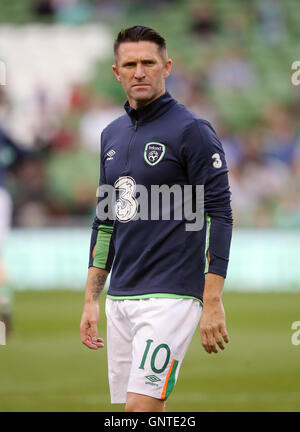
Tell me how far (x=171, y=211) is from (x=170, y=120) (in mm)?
417

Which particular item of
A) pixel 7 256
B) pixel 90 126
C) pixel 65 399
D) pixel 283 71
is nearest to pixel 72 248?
pixel 7 256

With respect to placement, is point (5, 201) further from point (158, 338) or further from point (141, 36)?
point (158, 338)

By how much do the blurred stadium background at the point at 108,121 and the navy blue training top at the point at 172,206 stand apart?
572 centimetres

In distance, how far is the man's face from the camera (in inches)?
165

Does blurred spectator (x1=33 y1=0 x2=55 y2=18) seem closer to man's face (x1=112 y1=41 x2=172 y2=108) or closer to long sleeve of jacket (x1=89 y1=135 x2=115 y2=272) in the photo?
long sleeve of jacket (x1=89 y1=135 x2=115 y2=272)

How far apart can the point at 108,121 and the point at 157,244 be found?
15779 mm

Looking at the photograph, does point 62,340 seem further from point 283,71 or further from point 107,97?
point 283,71

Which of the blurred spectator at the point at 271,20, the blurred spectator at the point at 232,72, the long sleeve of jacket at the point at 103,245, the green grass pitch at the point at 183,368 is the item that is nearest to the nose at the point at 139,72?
the long sleeve of jacket at the point at 103,245

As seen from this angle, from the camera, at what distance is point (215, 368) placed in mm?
8984

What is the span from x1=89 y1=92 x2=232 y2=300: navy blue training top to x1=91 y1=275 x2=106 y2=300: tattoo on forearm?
0.79 feet

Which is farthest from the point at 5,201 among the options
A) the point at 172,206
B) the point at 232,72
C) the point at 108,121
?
the point at 232,72

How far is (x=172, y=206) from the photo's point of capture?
4.16 metres

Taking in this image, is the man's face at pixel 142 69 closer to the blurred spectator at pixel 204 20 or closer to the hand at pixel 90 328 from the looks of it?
the hand at pixel 90 328

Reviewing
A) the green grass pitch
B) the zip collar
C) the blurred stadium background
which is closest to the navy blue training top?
the zip collar
